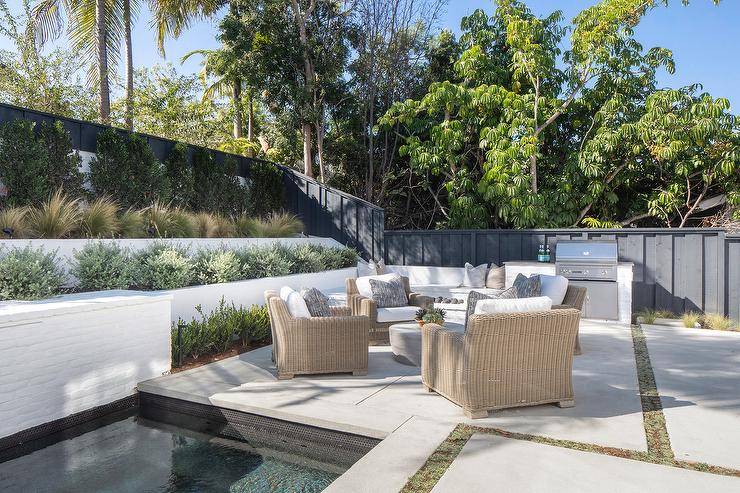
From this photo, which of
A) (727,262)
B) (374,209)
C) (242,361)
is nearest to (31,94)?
(374,209)

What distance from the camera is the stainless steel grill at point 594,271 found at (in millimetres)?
7098

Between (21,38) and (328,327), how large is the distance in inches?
472

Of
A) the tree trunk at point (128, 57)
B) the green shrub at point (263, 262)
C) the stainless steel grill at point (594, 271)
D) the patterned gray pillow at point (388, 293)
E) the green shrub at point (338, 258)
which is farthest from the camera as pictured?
the tree trunk at point (128, 57)

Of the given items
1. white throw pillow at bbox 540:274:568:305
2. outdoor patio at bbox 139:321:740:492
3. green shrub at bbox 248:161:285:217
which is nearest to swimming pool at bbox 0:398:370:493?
outdoor patio at bbox 139:321:740:492

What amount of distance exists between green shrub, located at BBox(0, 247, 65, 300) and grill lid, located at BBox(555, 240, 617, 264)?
6571mm

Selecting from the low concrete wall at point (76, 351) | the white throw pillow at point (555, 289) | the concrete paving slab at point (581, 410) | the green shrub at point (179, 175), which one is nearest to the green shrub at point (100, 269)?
the low concrete wall at point (76, 351)

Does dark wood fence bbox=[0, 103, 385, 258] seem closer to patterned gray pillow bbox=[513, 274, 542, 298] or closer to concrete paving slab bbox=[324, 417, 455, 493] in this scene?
patterned gray pillow bbox=[513, 274, 542, 298]

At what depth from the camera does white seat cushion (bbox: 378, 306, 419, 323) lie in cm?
545

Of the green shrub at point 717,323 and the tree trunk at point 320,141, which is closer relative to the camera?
the green shrub at point 717,323

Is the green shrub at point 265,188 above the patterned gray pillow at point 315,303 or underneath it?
above

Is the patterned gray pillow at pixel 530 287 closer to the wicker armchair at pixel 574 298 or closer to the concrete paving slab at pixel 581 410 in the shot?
the wicker armchair at pixel 574 298

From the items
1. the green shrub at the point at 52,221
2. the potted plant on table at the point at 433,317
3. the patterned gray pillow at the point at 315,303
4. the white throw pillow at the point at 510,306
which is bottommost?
the potted plant on table at the point at 433,317

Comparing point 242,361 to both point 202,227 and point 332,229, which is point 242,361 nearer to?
point 202,227

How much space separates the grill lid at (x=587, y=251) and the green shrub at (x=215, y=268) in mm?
4816
